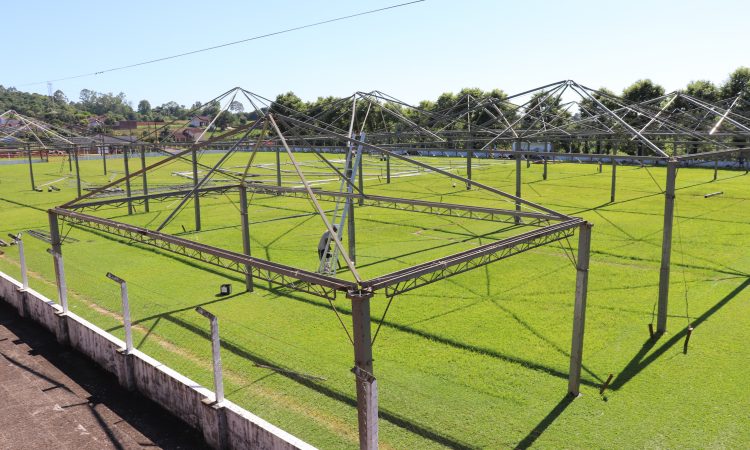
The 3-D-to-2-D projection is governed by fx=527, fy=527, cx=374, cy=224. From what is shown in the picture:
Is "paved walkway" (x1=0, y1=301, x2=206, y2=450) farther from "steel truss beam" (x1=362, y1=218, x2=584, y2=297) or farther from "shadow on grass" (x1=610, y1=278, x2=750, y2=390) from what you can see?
"shadow on grass" (x1=610, y1=278, x2=750, y2=390)

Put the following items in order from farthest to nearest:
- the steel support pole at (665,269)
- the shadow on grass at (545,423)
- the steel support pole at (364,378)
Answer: the steel support pole at (665,269) < the shadow on grass at (545,423) < the steel support pole at (364,378)

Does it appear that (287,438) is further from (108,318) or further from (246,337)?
(108,318)

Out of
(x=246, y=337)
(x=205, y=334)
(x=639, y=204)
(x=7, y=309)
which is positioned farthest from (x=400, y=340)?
(x=639, y=204)

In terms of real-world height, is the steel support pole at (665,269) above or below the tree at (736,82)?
below

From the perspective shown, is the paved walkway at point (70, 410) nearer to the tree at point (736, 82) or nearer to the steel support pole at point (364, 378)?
the steel support pole at point (364, 378)

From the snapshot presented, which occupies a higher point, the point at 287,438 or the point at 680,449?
the point at 287,438

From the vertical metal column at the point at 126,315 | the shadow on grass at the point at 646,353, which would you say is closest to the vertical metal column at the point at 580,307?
the shadow on grass at the point at 646,353

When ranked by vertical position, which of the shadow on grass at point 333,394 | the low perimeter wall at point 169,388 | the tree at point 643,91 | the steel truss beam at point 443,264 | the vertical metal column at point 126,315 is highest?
the tree at point 643,91

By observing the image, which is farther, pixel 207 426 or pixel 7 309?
pixel 7 309

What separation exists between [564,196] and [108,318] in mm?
27519

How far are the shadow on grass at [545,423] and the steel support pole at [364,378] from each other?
275 centimetres

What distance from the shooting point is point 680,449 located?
8.06 meters

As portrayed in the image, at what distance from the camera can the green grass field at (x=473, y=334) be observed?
8945 millimetres

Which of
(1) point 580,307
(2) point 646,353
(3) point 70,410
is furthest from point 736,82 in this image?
(3) point 70,410
